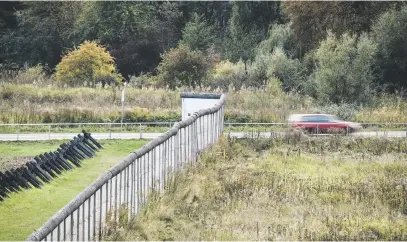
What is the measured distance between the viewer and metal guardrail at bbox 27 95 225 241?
12859 millimetres

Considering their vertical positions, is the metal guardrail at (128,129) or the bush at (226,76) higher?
the bush at (226,76)

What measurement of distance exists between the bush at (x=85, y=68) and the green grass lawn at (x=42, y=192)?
61.2 ft

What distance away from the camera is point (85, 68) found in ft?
175

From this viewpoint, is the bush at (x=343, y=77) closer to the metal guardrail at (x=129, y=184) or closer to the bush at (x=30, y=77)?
the metal guardrail at (x=129, y=184)

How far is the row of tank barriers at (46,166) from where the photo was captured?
895 inches

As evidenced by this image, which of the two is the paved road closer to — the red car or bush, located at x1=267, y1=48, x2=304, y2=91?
the red car

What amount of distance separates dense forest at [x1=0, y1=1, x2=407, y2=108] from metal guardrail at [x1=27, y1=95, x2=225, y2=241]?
21420mm

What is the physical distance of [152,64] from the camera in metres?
64.3

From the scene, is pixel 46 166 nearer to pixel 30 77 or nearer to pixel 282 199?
pixel 282 199

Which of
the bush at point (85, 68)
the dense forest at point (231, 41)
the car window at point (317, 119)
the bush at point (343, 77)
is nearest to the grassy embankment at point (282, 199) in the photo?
the car window at point (317, 119)

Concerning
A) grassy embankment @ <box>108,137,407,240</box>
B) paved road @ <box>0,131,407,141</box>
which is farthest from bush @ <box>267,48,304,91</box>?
grassy embankment @ <box>108,137,407,240</box>

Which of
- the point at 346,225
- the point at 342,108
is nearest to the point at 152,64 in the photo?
Result: the point at 342,108

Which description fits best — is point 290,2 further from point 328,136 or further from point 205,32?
point 328,136

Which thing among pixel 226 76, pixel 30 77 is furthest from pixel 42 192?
pixel 226 76
